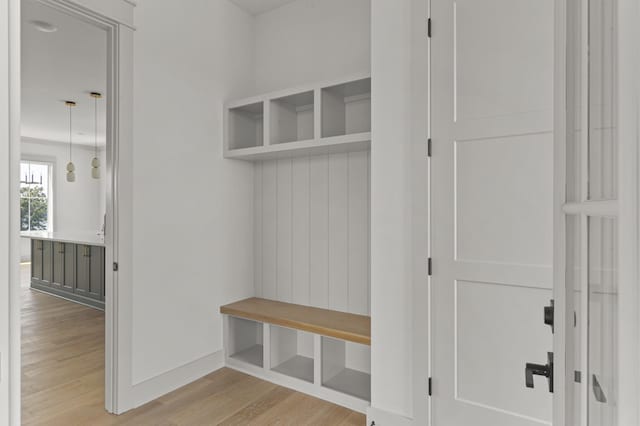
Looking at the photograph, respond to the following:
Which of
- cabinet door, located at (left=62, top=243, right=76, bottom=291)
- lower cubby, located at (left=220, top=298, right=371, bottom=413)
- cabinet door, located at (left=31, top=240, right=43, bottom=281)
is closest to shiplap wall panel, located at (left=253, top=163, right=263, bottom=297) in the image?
lower cubby, located at (left=220, top=298, right=371, bottom=413)

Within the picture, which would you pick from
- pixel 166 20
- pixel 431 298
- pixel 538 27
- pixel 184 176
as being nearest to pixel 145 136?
pixel 184 176

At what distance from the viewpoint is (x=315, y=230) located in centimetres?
291

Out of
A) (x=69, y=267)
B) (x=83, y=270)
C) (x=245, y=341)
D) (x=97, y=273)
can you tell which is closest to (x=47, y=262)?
(x=69, y=267)

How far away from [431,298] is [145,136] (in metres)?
1.97

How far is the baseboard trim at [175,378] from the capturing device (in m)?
2.35

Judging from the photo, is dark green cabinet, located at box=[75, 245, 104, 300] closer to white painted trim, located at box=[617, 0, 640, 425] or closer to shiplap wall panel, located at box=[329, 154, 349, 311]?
shiplap wall panel, located at box=[329, 154, 349, 311]

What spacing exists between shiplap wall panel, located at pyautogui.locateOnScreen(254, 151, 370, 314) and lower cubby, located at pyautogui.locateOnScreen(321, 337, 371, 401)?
28cm

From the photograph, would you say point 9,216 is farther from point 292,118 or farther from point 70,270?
point 70,270

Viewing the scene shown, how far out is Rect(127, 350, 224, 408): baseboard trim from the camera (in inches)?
92.7

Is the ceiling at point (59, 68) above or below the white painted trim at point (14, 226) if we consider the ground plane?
above

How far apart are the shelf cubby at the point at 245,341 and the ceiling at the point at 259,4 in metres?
2.53

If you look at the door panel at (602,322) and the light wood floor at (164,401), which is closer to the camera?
the door panel at (602,322)

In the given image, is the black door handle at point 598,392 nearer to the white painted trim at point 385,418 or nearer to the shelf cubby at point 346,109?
the white painted trim at point 385,418

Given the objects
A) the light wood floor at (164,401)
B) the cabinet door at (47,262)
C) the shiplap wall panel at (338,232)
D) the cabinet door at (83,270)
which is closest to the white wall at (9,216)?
the light wood floor at (164,401)
